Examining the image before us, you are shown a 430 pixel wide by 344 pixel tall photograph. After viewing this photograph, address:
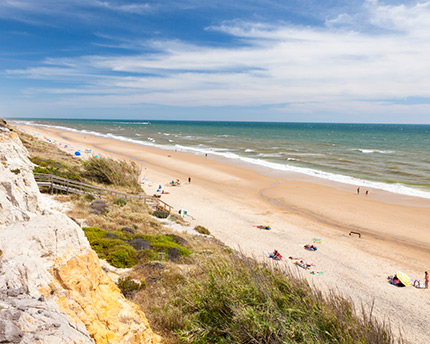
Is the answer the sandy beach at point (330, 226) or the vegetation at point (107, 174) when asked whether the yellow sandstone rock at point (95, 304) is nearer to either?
the sandy beach at point (330, 226)

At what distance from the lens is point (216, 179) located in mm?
33094

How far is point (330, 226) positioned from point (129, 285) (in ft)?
52.8

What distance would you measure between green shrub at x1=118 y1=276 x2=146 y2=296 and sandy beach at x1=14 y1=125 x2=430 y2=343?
2746mm

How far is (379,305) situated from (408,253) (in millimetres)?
6674

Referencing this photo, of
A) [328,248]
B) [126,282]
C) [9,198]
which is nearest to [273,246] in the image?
[328,248]

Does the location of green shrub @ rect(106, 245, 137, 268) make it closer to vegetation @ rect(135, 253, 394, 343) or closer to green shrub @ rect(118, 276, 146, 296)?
green shrub @ rect(118, 276, 146, 296)

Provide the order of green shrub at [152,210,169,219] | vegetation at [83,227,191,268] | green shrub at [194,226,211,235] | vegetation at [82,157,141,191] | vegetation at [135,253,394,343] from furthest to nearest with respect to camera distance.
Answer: vegetation at [82,157,141,191] → green shrub at [152,210,169,219] → green shrub at [194,226,211,235] → vegetation at [83,227,191,268] → vegetation at [135,253,394,343]

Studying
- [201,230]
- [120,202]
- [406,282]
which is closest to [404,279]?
[406,282]

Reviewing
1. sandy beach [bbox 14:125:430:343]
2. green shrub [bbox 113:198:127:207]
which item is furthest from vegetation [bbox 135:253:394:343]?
green shrub [bbox 113:198:127:207]

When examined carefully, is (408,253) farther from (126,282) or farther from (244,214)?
(126,282)

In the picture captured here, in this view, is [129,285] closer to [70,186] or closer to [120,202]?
[120,202]

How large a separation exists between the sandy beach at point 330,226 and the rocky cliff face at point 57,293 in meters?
3.56

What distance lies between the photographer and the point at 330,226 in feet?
65.4

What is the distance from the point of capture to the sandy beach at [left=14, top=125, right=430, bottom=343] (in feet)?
38.2
